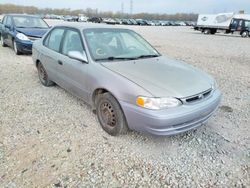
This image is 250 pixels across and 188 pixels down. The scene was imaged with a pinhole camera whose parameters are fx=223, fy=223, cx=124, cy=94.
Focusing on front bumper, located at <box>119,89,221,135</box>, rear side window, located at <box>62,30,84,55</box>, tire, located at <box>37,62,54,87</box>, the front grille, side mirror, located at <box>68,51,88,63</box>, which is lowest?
tire, located at <box>37,62,54,87</box>

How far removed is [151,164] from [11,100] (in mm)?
3159

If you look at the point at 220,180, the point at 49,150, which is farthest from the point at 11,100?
the point at 220,180

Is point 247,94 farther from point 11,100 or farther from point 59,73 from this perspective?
point 11,100

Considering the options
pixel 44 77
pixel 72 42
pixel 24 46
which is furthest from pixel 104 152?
pixel 24 46

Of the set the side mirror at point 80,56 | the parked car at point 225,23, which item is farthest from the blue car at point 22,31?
the parked car at point 225,23

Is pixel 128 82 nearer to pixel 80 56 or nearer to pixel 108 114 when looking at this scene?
pixel 108 114

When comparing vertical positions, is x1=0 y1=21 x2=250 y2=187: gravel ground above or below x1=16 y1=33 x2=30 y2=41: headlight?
below

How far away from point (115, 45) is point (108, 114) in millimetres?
1250

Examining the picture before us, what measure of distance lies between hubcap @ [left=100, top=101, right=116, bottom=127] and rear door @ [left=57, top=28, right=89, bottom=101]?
449 mm

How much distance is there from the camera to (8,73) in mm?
6156

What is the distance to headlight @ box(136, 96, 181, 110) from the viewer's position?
2.57 meters

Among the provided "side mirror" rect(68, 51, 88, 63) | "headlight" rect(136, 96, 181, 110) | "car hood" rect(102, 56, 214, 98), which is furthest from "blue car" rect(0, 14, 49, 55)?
"headlight" rect(136, 96, 181, 110)

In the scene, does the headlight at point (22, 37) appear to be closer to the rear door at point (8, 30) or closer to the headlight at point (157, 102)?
the rear door at point (8, 30)

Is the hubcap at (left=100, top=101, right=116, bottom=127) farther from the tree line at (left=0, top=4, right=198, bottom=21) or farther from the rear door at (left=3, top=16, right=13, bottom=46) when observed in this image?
the tree line at (left=0, top=4, right=198, bottom=21)
